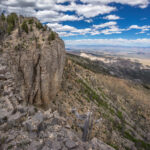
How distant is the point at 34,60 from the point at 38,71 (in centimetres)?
193

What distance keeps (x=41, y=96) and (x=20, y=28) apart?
1197 cm

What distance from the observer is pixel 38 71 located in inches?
754

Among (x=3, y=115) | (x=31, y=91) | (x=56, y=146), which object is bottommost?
(x=56, y=146)

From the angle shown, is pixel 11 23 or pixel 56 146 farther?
pixel 11 23

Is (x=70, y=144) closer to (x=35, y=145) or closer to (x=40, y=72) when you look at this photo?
(x=35, y=145)

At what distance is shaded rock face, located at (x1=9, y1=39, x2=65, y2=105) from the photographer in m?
17.3

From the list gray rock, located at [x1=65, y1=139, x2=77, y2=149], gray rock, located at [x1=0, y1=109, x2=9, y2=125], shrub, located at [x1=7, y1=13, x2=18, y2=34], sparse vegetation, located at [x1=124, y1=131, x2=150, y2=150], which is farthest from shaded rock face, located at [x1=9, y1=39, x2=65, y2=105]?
sparse vegetation, located at [x1=124, y1=131, x2=150, y2=150]

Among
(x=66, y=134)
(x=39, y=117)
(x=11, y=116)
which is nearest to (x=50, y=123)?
(x=39, y=117)

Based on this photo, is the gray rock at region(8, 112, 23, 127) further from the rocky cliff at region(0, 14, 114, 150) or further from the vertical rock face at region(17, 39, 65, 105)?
the vertical rock face at region(17, 39, 65, 105)

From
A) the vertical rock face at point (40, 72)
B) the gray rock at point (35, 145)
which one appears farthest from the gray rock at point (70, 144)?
the vertical rock face at point (40, 72)

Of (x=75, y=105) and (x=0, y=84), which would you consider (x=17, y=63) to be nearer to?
(x=0, y=84)

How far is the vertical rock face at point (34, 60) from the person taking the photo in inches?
671

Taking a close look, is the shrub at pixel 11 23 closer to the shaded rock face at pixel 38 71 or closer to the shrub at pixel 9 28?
the shrub at pixel 9 28

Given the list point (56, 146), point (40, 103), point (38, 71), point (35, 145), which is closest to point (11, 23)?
point (38, 71)
